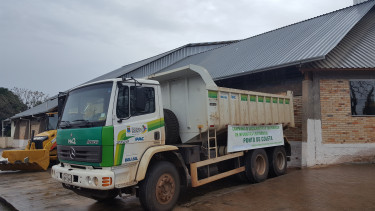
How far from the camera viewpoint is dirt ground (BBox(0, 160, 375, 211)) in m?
5.77

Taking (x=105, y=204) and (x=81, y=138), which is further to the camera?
(x=105, y=204)

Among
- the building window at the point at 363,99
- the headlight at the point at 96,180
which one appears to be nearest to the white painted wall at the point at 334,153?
the building window at the point at 363,99

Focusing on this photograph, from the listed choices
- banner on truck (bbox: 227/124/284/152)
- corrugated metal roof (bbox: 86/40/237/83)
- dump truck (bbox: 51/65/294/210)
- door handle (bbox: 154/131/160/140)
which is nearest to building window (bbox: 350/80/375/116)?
banner on truck (bbox: 227/124/284/152)

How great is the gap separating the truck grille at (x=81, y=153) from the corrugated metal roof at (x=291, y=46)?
24.6ft

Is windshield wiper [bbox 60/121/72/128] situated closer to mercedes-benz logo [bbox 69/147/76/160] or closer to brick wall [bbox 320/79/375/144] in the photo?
mercedes-benz logo [bbox 69/147/76/160]

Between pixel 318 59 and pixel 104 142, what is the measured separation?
7541 millimetres

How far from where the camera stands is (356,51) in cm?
1107

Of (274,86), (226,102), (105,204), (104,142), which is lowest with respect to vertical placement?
(105,204)

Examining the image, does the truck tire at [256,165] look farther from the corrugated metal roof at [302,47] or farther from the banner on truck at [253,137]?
the corrugated metal roof at [302,47]

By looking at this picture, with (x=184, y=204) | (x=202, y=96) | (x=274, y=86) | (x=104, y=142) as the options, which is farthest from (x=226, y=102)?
(x=274, y=86)

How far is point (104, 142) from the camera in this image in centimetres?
482

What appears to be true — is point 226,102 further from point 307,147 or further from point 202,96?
point 307,147

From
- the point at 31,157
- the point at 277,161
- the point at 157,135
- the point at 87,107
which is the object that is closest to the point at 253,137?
the point at 277,161

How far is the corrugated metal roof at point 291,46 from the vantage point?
1063 cm
